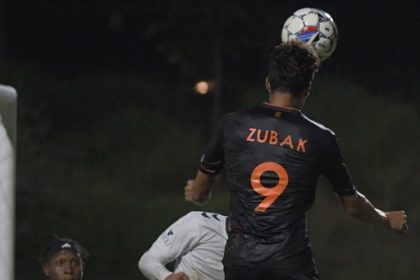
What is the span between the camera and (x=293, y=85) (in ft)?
13.3

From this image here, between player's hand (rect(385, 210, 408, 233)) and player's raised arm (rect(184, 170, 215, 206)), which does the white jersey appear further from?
player's hand (rect(385, 210, 408, 233))

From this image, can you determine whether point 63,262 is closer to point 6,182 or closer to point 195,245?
point 195,245

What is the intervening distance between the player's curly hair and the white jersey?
139 cm

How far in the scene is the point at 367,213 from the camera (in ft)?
13.8

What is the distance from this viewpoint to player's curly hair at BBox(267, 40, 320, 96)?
405cm

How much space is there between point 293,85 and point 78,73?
8267 mm

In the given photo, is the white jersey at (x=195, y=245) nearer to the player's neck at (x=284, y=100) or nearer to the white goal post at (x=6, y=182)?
the player's neck at (x=284, y=100)

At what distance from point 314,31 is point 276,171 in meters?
1.65

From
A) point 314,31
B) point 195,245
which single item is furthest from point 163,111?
point 195,245

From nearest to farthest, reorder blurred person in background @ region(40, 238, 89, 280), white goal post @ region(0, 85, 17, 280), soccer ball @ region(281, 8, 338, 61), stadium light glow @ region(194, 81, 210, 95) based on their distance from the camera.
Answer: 1. white goal post @ region(0, 85, 17, 280)
2. soccer ball @ region(281, 8, 338, 61)
3. blurred person in background @ region(40, 238, 89, 280)
4. stadium light glow @ region(194, 81, 210, 95)

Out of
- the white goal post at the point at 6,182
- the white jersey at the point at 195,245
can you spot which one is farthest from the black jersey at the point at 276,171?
the white jersey at the point at 195,245

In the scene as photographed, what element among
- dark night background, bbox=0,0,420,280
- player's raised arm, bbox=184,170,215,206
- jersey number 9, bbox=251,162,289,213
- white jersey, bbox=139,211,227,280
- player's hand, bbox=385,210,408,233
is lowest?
dark night background, bbox=0,0,420,280

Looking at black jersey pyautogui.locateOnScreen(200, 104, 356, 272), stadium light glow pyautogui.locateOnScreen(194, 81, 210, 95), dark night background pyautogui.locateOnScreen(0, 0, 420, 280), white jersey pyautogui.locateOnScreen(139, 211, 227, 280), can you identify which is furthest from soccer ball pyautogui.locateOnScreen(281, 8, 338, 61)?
stadium light glow pyautogui.locateOnScreen(194, 81, 210, 95)

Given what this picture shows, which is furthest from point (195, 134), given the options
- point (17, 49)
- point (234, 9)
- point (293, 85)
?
point (293, 85)
